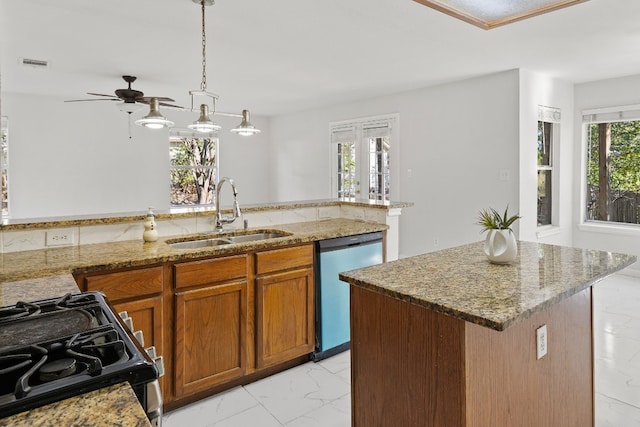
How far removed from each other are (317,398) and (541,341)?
1348 mm

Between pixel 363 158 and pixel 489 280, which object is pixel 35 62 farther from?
pixel 489 280

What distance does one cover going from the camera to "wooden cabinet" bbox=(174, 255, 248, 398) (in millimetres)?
2213

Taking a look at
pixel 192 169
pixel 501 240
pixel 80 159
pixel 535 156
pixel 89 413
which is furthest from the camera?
pixel 192 169

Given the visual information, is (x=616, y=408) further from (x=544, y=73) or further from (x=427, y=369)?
(x=544, y=73)

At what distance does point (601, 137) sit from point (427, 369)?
5379 millimetres

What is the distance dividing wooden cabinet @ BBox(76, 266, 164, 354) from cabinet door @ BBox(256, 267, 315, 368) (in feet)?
1.94

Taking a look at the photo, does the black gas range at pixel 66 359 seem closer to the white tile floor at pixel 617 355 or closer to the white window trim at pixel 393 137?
the white tile floor at pixel 617 355

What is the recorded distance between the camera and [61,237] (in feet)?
7.73

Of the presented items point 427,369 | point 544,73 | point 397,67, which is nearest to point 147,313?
point 427,369

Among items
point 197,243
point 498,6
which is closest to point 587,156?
point 498,6

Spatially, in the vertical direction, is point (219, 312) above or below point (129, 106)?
below

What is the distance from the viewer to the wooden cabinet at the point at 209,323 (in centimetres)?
221

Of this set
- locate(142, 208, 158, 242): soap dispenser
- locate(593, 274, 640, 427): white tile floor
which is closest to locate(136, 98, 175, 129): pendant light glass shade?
locate(142, 208, 158, 242): soap dispenser

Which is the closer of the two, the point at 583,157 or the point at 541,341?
the point at 541,341
